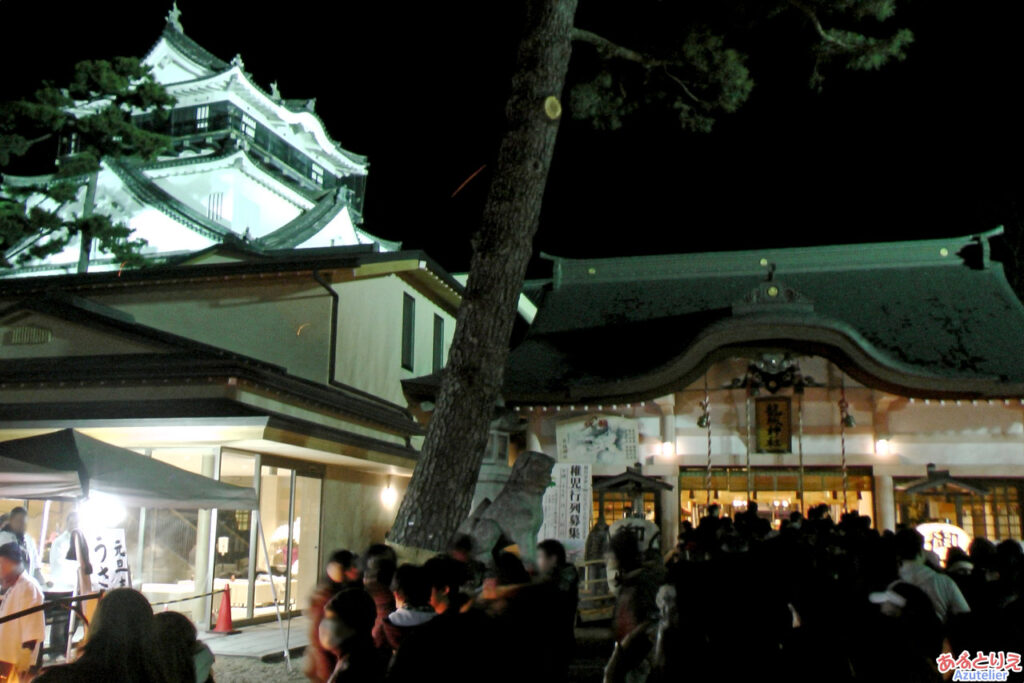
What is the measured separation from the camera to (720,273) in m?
17.8

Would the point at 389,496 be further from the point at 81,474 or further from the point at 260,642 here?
the point at 81,474

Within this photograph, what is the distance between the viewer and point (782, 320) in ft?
41.9

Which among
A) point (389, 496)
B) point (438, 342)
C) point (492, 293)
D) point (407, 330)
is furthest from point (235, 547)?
point (438, 342)

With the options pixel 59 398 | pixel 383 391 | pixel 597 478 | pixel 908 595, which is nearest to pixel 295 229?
pixel 383 391

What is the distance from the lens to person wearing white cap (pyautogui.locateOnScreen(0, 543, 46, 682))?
6344 millimetres

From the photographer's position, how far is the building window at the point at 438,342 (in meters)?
21.0

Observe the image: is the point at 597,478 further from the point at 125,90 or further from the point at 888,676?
the point at 125,90

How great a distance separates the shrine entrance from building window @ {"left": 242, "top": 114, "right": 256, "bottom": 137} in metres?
30.5

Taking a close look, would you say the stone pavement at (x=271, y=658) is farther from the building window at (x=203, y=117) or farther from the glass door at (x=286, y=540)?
the building window at (x=203, y=117)

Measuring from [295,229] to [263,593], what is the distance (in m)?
18.6

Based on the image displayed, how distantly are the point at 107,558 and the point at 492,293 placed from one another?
5.89 metres

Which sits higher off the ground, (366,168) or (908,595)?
(366,168)
